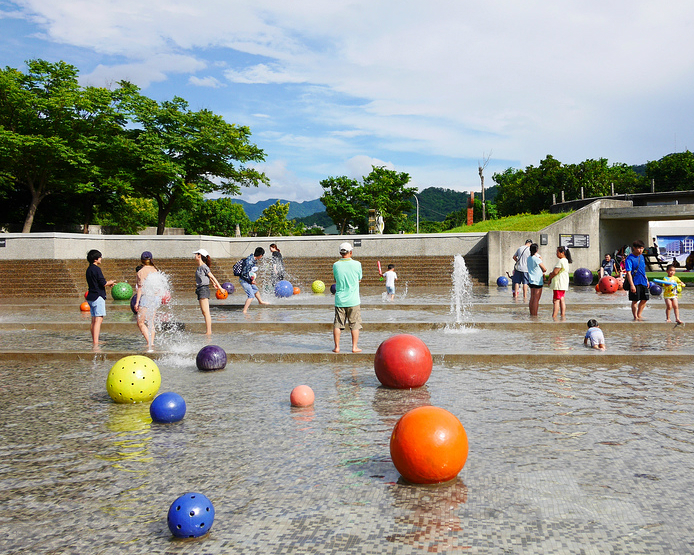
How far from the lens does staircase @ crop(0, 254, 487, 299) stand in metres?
25.7

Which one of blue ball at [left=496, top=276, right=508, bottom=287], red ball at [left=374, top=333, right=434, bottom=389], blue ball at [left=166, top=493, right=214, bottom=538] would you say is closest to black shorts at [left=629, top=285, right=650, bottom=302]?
red ball at [left=374, top=333, right=434, bottom=389]

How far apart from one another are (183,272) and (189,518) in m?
26.2

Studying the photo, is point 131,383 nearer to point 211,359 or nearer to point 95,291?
point 211,359

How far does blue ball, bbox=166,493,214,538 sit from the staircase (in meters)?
22.8

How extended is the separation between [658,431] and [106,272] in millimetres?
26953

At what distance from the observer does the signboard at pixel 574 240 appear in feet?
112

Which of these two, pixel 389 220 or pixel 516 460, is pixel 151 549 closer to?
pixel 516 460

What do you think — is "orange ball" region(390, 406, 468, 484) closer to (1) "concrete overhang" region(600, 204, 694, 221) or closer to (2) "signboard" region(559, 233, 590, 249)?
(2) "signboard" region(559, 233, 590, 249)

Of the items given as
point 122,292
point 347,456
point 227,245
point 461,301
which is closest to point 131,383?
point 347,456

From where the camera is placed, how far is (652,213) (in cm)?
3703

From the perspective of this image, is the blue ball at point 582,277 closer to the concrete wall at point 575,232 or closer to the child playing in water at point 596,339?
the concrete wall at point 575,232

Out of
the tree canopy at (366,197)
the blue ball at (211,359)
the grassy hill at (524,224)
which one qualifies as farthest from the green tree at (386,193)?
the blue ball at (211,359)

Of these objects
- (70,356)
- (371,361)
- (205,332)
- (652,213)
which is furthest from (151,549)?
(652,213)

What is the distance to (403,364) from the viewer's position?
7754 mm
